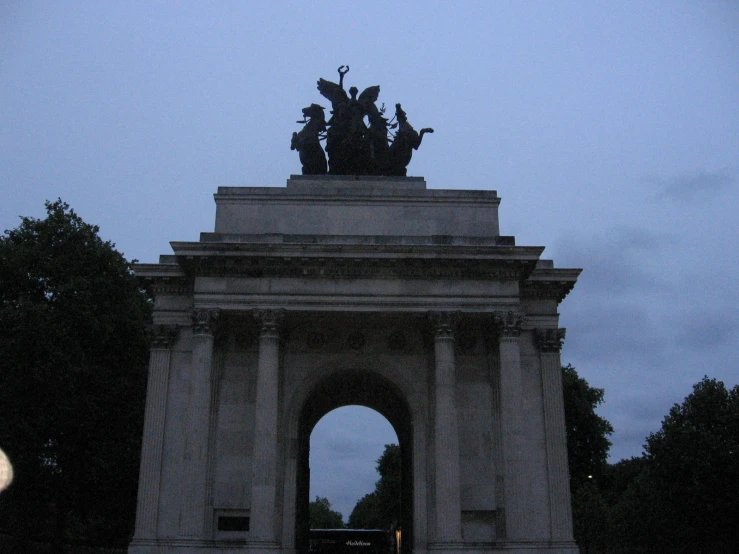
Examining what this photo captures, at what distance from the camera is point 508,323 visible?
3022 cm

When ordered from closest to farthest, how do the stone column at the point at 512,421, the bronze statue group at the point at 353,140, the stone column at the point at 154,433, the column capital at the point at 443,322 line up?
1. the stone column at the point at 512,421
2. the stone column at the point at 154,433
3. the column capital at the point at 443,322
4. the bronze statue group at the point at 353,140

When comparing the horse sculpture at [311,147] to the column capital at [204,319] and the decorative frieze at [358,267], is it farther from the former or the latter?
the column capital at [204,319]

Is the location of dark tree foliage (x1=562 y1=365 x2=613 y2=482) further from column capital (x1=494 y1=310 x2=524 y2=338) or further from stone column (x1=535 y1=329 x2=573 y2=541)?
column capital (x1=494 y1=310 x2=524 y2=338)

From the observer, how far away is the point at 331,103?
37.4 m

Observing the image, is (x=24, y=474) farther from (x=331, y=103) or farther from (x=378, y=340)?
(x=331, y=103)

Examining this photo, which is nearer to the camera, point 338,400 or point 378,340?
point 378,340

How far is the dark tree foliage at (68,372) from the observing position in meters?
36.7

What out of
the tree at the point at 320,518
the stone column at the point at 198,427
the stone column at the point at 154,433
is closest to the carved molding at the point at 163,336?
the stone column at the point at 154,433

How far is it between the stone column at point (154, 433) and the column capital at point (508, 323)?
42.9ft

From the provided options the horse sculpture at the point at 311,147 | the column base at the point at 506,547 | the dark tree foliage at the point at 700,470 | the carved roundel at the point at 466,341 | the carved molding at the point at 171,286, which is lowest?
the column base at the point at 506,547

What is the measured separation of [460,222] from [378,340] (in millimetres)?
6439

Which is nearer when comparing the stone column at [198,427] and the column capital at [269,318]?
the stone column at [198,427]

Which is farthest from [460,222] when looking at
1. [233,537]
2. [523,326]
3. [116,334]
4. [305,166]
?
[116,334]

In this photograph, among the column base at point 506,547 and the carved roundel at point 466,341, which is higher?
the carved roundel at point 466,341
